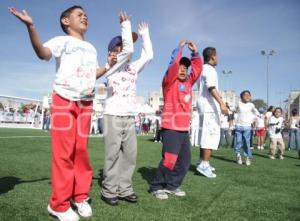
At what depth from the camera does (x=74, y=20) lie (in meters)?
3.59

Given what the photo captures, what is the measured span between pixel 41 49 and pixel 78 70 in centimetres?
47

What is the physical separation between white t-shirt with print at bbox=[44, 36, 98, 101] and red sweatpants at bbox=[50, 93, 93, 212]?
9 cm

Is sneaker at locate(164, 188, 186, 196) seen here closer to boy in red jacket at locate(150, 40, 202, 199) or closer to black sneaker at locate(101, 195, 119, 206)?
boy in red jacket at locate(150, 40, 202, 199)

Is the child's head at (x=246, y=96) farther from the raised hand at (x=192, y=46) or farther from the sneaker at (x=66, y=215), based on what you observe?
the sneaker at (x=66, y=215)

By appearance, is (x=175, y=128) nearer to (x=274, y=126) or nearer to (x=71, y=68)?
(x=71, y=68)

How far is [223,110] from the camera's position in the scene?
18.5ft

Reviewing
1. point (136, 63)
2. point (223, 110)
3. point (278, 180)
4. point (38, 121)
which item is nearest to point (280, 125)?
point (278, 180)

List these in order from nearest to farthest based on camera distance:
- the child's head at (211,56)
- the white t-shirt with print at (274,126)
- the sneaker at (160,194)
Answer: the sneaker at (160,194) < the child's head at (211,56) < the white t-shirt with print at (274,126)

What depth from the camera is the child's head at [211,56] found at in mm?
6395

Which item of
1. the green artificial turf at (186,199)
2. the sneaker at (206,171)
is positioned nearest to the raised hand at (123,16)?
the green artificial turf at (186,199)

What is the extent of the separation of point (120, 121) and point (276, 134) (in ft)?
29.4

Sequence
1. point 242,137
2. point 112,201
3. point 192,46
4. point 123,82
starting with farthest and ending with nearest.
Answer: point 242,137 → point 192,46 → point 123,82 → point 112,201

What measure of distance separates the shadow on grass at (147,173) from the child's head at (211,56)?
229 centimetres

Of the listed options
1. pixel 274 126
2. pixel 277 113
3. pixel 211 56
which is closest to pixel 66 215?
pixel 211 56
